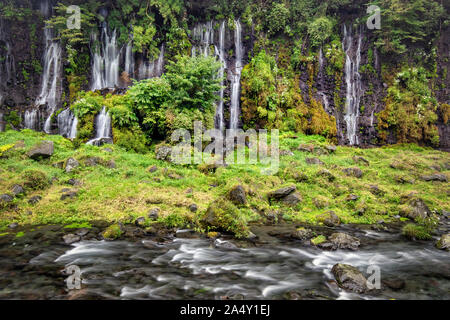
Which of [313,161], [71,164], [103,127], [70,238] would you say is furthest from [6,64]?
[313,161]

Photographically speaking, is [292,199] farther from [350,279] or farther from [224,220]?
[350,279]

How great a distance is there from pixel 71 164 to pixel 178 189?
17.9 ft

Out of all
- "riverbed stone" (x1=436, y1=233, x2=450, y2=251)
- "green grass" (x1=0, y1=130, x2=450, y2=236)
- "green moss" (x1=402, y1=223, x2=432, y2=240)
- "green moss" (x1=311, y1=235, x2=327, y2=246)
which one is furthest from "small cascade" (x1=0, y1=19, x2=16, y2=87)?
"riverbed stone" (x1=436, y1=233, x2=450, y2=251)

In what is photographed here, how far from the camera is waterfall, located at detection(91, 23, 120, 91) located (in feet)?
72.2

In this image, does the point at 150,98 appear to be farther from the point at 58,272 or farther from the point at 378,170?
the point at 378,170

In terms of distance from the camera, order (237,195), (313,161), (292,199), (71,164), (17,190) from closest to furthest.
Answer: (17,190) → (237,195) → (292,199) → (71,164) → (313,161)

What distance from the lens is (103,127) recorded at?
15922 mm

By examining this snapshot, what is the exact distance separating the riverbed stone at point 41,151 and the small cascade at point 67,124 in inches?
129

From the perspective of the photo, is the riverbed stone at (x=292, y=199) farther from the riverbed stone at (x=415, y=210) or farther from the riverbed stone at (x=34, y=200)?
the riverbed stone at (x=34, y=200)

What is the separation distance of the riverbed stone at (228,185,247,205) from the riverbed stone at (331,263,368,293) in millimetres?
4716

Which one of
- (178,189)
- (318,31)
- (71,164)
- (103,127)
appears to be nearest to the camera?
(178,189)

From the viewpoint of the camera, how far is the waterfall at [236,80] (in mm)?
21562

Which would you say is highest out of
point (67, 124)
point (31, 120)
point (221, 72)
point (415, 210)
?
point (221, 72)

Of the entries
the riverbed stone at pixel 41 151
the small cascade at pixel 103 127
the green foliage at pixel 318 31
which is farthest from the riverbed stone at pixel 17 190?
the green foliage at pixel 318 31
